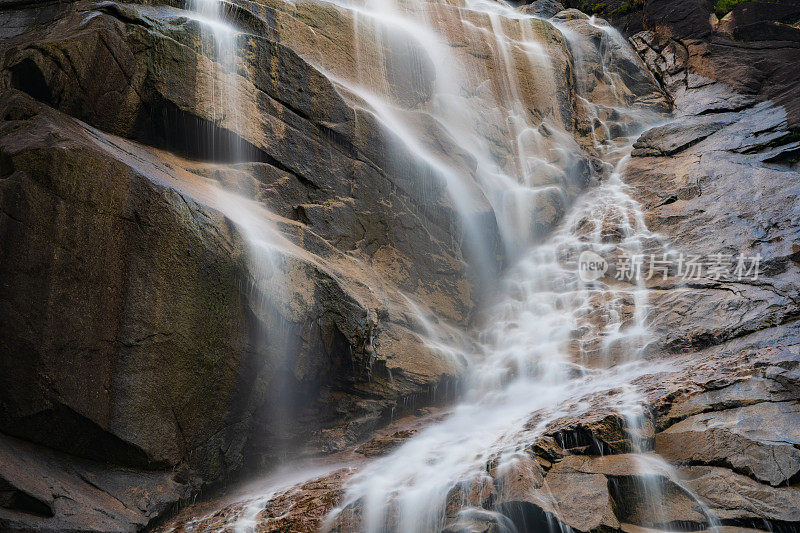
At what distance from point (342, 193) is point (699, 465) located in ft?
21.4

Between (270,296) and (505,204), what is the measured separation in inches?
290

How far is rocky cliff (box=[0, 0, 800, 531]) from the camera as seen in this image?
5.13 metres

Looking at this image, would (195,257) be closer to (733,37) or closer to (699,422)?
(699,422)

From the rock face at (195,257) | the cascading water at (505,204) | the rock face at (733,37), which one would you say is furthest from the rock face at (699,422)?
the rock face at (733,37)

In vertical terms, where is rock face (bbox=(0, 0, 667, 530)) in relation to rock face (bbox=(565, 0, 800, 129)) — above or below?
below

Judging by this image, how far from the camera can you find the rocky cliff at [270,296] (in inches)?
202

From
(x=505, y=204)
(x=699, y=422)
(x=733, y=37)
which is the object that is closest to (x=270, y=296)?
(x=699, y=422)

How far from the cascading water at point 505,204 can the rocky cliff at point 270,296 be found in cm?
27

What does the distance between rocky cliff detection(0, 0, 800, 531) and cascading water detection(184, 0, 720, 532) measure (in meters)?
0.27

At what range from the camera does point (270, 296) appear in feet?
22.0

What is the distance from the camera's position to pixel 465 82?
568 inches

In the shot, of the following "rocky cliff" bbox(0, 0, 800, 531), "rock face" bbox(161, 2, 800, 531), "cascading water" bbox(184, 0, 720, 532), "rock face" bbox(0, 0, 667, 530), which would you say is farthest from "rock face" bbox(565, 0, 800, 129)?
"rock face" bbox(0, 0, 667, 530)

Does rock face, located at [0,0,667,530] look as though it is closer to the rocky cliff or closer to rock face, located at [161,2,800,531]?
the rocky cliff

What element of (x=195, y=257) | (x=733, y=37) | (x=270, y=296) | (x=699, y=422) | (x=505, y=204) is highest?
(x=733, y=37)
